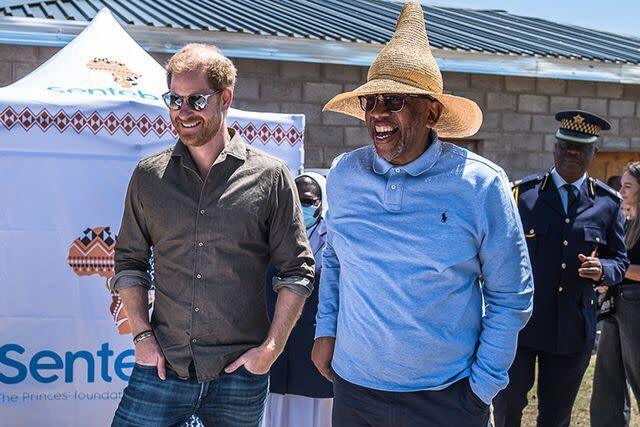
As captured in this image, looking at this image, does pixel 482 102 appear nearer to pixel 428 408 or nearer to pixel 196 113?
pixel 196 113

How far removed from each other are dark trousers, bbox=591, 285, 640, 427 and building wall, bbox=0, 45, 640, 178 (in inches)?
166

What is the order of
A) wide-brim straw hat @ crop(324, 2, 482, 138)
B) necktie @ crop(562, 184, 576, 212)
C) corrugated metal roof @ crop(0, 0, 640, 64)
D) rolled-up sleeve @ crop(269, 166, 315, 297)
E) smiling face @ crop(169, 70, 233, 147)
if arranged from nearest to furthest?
1. wide-brim straw hat @ crop(324, 2, 482, 138)
2. smiling face @ crop(169, 70, 233, 147)
3. rolled-up sleeve @ crop(269, 166, 315, 297)
4. necktie @ crop(562, 184, 576, 212)
5. corrugated metal roof @ crop(0, 0, 640, 64)

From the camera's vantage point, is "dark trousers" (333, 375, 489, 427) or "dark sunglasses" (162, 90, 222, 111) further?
"dark sunglasses" (162, 90, 222, 111)

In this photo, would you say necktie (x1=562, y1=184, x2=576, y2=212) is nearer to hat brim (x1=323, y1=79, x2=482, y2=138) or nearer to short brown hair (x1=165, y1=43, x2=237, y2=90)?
hat brim (x1=323, y1=79, x2=482, y2=138)

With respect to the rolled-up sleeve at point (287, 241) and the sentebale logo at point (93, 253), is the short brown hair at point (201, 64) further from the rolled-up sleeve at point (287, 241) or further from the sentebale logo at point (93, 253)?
the sentebale logo at point (93, 253)

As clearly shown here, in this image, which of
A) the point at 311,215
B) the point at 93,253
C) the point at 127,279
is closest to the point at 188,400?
the point at 127,279

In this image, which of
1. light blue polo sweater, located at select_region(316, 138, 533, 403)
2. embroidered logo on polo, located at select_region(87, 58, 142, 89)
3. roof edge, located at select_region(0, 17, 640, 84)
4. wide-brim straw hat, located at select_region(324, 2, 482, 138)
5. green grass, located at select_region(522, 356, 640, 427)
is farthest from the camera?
roof edge, located at select_region(0, 17, 640, 84)

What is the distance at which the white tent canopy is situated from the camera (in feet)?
12.9

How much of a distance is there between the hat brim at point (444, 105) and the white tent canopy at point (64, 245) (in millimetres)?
1440

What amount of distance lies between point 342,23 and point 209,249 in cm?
714

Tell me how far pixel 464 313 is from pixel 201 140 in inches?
41.5

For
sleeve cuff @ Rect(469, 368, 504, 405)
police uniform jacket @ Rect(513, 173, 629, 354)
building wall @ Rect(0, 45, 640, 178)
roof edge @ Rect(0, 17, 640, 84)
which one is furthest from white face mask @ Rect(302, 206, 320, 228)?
building wall @ Rect(0, 45, 640, 178)

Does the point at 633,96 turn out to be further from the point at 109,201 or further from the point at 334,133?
the point at 109,201

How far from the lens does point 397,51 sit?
2557mm
